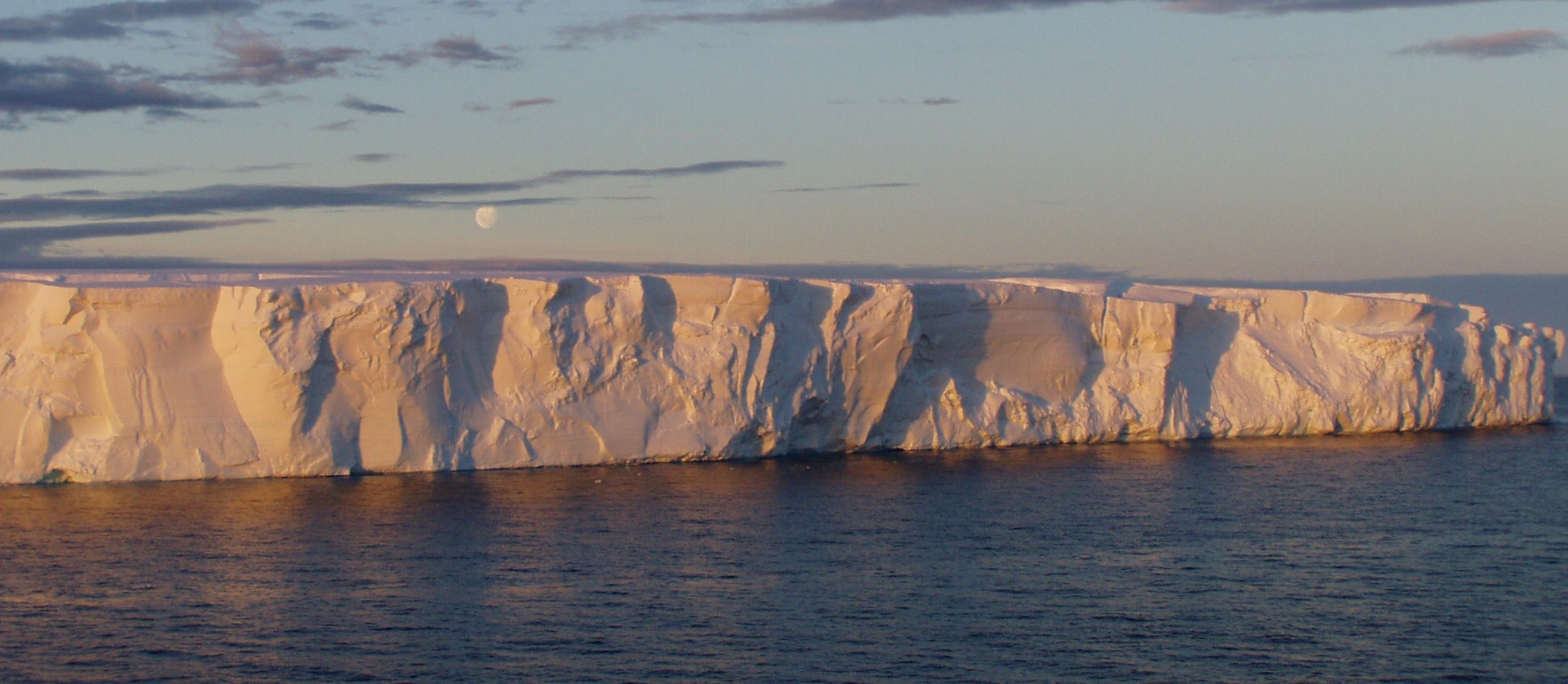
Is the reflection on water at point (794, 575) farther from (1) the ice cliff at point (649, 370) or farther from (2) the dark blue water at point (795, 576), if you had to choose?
(1) the ice cliff at point (649, 370)

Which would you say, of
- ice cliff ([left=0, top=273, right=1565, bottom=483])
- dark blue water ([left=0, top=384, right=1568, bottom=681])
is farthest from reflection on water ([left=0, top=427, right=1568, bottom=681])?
ice cliff ([left=0, top=273, right=1565, bottom=483])

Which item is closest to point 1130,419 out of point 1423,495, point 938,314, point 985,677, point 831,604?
point 938,314

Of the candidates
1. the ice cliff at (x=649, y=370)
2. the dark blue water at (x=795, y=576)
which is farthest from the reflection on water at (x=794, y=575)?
the ice cliff at (x=649, y=370)

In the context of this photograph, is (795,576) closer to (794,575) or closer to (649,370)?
(794,575)

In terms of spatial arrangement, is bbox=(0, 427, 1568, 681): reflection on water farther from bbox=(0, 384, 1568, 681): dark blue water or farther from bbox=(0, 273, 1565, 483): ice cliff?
bbox=(0, 273, 1565, 483): ice cliff

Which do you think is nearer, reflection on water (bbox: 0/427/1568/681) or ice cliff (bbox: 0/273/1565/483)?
reflection on water (bbox: 0/427/1568/681)

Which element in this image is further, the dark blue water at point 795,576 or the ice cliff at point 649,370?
the ice cliff at point 649,370
